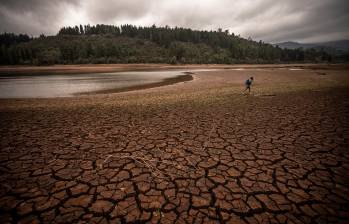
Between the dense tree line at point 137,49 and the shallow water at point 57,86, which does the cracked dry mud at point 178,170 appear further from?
the dense tree line at point 137,49

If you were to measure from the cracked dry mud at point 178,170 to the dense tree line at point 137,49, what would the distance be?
75.1 m

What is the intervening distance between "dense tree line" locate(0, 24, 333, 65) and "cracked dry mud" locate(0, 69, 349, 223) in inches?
2957

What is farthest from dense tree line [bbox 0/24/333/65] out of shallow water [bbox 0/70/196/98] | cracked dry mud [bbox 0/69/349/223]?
cracked dry mud [bbox 0/69/349/223]

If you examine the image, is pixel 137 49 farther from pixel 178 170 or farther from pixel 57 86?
pixel 178 170

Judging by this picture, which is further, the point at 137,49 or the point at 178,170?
the point at 137,49

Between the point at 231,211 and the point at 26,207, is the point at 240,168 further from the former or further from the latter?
the point at 26,207

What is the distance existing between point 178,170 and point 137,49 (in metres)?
115

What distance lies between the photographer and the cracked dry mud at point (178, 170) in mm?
2869

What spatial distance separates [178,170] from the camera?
13.1ft

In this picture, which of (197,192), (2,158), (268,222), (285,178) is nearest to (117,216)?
(197,192)

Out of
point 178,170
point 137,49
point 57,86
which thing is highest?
point 137,49

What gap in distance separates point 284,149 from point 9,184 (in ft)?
21.7

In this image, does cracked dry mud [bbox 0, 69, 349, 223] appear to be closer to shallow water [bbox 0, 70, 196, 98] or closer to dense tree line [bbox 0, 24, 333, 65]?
shallow water [bbox 0, 70, 196, 98]

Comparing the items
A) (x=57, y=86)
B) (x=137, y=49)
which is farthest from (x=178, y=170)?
(x=137, y=49)
